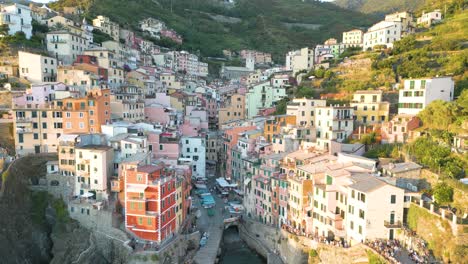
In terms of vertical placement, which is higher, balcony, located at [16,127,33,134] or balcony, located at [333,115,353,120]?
balcony, located at [333,115,353,120]

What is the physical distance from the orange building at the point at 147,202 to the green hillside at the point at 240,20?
2541 inches

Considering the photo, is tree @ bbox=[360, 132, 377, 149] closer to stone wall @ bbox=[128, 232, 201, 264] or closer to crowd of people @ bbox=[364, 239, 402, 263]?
crowd of people @ bbox=[364, 239, 402, 263]

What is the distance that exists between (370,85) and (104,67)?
118 feet

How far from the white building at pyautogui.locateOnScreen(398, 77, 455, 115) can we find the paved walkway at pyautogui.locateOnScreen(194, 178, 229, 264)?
22426 mm

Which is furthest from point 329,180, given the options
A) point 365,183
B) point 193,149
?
point 193,149

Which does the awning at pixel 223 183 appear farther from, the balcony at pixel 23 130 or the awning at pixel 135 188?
the balcony at pixel 23 130

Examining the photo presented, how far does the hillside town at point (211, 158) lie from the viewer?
1195 inches

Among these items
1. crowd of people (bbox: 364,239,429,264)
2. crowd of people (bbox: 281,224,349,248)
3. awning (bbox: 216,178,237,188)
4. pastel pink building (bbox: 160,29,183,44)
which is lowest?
crowd of people (bbox: 281,224,349,248)

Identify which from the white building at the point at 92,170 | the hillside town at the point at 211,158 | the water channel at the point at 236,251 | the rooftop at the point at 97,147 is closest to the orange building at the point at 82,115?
the hillside town at the point at 211,158

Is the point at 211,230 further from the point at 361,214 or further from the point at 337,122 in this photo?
the point at 337,122

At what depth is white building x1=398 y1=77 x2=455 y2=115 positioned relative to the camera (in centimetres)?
4031

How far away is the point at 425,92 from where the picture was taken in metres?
40.3

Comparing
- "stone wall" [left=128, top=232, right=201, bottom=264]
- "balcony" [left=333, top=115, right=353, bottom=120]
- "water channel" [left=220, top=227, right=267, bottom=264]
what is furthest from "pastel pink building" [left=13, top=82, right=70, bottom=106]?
"balcony" [left=333, top=115, right=353, bottom=120]

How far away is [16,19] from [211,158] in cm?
3393
